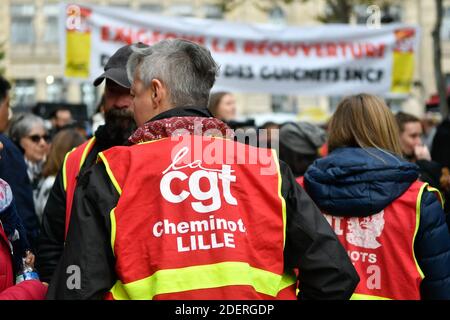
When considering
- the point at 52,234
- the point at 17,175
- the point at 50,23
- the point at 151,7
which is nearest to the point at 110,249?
the point at 52,234

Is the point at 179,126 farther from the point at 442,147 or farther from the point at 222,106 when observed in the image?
the point at 442,147

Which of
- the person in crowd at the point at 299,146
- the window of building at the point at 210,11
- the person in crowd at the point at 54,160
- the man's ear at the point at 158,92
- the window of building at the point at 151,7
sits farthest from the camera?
the window of building at the point at 151,7

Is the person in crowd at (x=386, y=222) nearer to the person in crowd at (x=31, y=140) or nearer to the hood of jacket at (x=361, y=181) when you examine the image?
the hood of jacket at (x=361, y=181)

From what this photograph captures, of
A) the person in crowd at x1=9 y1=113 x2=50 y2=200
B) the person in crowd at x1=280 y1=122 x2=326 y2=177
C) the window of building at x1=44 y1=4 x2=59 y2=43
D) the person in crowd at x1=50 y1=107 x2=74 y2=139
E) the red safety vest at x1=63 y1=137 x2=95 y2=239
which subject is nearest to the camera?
the red safety vest at x1=63 y1=137 x2=95 y2=239

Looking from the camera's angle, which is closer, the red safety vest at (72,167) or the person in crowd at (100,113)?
the red safety vest at (72,167)

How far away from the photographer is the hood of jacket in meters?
3.56

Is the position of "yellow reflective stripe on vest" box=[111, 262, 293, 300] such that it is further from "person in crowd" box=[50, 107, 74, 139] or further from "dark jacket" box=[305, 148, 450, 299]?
"person in crowd" box=[50, 107, 74, 139]

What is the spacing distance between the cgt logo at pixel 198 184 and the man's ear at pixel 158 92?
24 centimetres

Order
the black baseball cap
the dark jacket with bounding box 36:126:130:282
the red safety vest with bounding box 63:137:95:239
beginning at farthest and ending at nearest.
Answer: the black baseball cap < the red safety vest with bounding box 63:137:95:239 < the dark jacket with bounding box 36:126:130:282

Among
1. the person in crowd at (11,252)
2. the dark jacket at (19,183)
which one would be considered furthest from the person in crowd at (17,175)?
the person in crowd at (11,252)

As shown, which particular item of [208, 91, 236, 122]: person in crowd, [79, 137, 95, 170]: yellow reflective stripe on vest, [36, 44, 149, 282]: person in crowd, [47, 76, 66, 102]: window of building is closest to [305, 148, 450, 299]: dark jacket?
[36, 44, 149, 282]: person in crowd

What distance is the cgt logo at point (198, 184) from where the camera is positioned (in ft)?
8.08

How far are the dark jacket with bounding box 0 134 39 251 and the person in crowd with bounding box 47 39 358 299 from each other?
1.91 meters

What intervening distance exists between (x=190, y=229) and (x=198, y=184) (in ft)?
0.46
